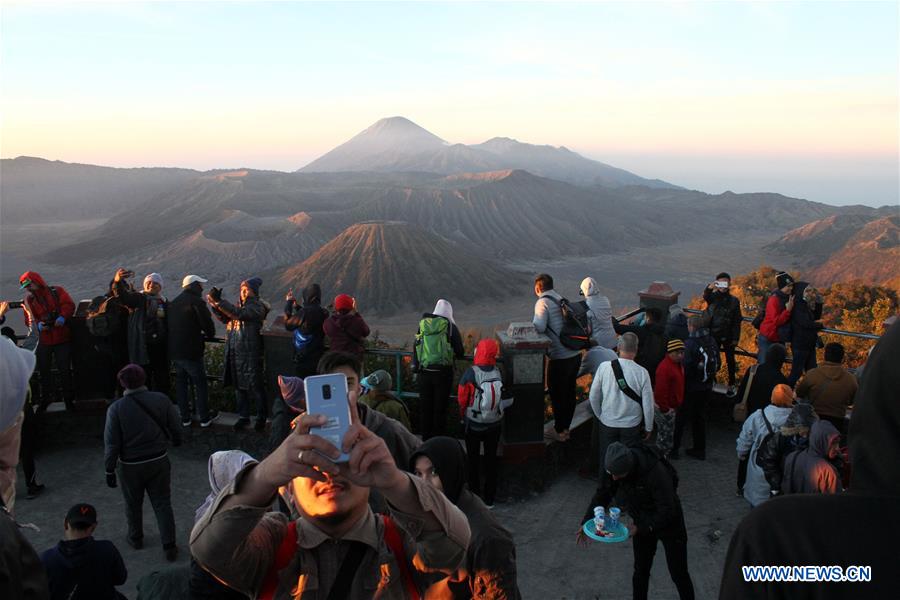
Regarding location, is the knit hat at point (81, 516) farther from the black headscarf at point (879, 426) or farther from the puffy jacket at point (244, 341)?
the black headscarf at point (879, 426)

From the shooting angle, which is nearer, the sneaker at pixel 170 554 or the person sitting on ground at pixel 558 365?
the sneaker at pixel 170 554

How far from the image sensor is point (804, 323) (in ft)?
22.9

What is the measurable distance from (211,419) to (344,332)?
2351 mm

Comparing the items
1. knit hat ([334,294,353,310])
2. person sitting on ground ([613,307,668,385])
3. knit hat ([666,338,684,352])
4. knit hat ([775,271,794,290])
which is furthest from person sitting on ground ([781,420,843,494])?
knit hat ([334,294,353,310])

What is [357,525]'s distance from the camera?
1880 millimetres

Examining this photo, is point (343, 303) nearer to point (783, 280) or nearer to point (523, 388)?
point (523, 388)

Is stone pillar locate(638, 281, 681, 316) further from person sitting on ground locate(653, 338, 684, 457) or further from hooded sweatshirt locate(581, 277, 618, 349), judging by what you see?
person sitting on ground locate(653, 338, 684, 457)

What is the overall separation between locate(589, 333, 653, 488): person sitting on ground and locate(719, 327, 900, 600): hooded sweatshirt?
4489 millimetres

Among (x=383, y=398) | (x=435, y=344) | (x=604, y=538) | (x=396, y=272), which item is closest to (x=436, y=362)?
(x=435, y=344)

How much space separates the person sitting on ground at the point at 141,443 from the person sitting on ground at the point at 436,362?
85.5 inches

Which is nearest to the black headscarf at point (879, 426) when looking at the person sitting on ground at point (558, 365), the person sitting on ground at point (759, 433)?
the person sitting on ground at point (759, 433)

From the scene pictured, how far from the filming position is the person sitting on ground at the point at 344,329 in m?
6.11

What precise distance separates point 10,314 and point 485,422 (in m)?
34.4

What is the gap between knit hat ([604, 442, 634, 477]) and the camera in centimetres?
399
